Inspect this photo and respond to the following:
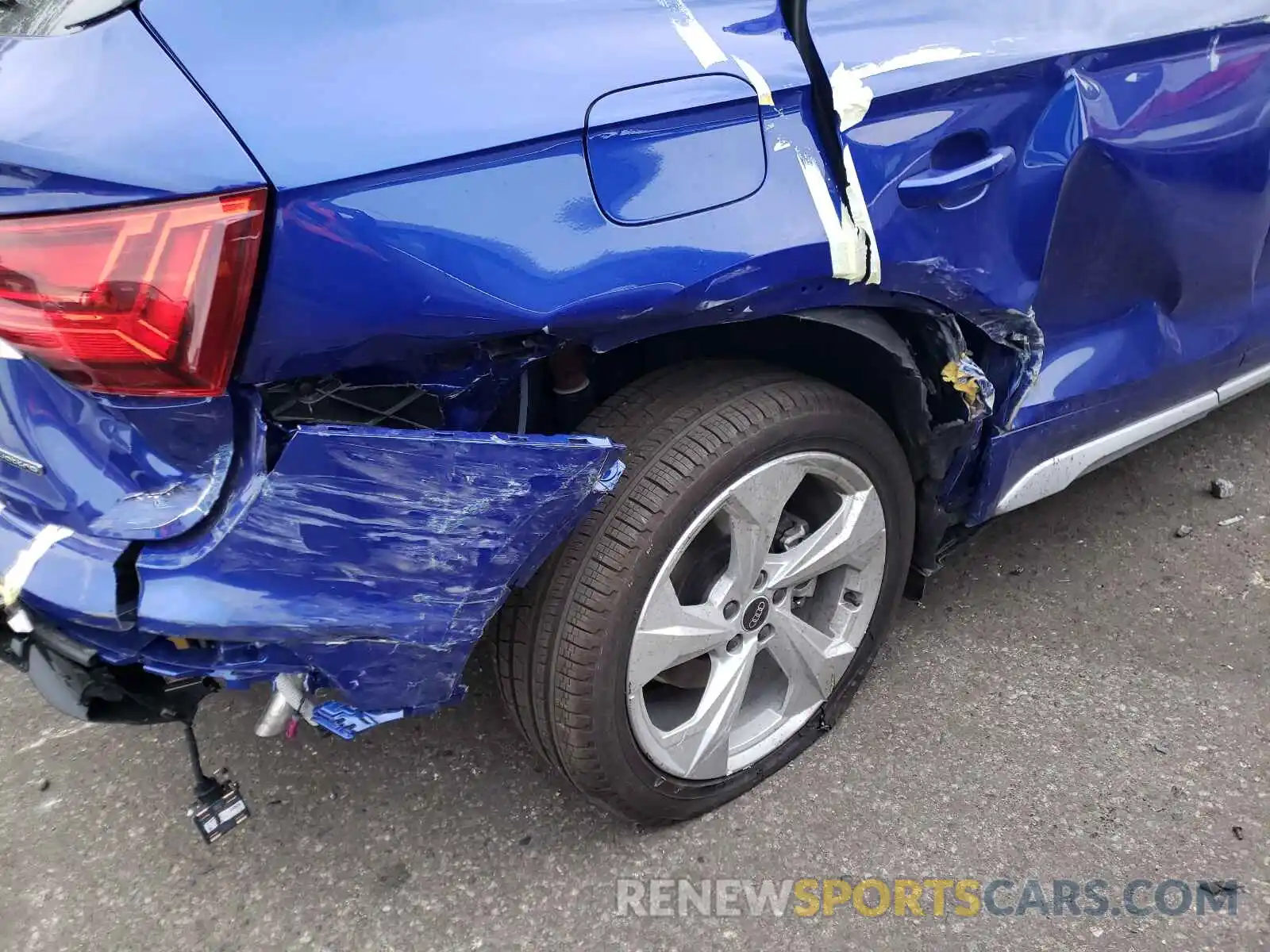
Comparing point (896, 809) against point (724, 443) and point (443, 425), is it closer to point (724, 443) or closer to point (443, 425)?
point (724, 443)

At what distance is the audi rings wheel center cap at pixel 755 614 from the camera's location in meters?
1.83

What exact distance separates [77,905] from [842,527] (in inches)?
66.6

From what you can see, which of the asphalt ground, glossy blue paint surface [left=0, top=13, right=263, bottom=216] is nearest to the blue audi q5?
glossy blue paint surface [left=0, top=13, right=263, bottom=216]

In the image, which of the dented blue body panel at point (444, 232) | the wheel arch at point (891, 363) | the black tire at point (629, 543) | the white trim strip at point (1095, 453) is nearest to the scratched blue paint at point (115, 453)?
the dented blue body panel at point (444, 232)

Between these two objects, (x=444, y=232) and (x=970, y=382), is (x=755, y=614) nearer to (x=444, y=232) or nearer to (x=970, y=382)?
(x=970, y=382)

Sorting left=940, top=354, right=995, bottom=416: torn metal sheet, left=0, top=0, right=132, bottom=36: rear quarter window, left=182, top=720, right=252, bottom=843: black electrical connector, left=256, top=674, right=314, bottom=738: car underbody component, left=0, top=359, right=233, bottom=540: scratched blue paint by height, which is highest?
left=0, top=0, right=132, bottom=36: rear quarter window

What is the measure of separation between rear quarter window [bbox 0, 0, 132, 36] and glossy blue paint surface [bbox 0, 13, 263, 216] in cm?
3

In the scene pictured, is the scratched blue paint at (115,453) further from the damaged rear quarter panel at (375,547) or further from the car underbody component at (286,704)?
the car underbody component at (286,704)

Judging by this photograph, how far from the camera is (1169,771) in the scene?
205 cm

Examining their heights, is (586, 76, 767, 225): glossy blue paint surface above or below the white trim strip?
above

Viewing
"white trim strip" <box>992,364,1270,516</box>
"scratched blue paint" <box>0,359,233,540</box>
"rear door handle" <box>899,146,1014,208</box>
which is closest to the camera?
"scratched blue paint" <box>0,359,233,540</box>

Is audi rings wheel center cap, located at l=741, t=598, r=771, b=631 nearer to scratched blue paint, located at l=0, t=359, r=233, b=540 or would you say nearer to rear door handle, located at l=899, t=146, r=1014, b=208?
rear door handle, located at l=899, t=146, r=1014, b=208

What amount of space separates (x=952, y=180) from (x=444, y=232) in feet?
2.88

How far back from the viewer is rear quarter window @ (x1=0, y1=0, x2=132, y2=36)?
1.11 m
